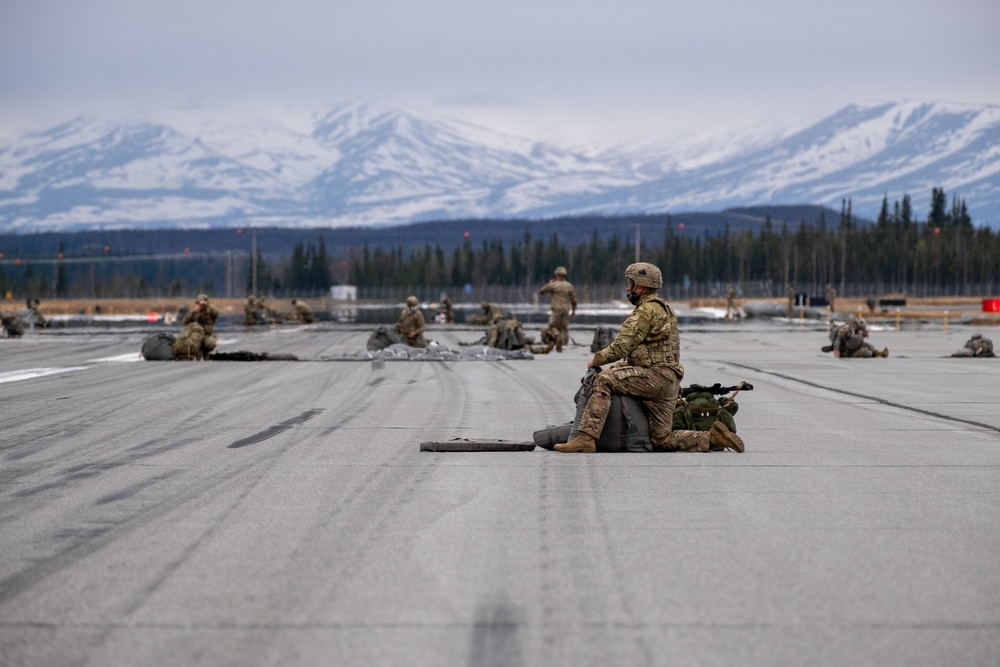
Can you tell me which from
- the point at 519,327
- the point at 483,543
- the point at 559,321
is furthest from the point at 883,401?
the point at 559,321

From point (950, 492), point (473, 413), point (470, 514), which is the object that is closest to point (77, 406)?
point (473, 413)

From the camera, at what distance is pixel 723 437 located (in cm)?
1287

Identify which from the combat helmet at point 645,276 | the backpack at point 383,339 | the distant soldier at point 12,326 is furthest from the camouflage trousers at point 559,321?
the combat helmet at point 645,276

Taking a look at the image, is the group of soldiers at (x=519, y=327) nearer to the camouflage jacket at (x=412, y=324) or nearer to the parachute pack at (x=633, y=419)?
the camouflage jacket at (x=412, y=324)

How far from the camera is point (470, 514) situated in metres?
9.19

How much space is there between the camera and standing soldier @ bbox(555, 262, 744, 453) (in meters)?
12.3

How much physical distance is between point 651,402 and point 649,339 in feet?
2.18

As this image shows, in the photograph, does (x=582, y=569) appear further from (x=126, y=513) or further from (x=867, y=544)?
(x=126, y=513)

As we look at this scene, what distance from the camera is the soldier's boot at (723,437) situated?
12.8 meters

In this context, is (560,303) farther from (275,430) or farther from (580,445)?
(580,445)

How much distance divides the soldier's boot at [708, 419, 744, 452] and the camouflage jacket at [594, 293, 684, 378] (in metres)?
0.80

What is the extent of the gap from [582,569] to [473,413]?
33.2 feet

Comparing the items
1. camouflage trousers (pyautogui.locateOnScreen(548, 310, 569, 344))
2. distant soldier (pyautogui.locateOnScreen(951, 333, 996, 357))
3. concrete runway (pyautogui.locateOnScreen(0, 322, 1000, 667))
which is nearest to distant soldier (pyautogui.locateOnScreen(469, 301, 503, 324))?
camouflage trousers (pyautogui.locateOnScreen(548, 310, 569, 344))

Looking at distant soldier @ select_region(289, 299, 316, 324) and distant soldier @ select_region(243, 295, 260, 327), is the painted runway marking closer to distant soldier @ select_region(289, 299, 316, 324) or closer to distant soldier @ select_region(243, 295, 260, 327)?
distant soldier @ select_region(243, 295, 260, 327)
